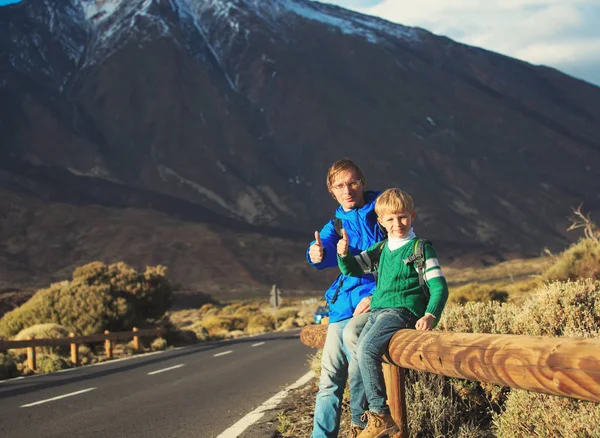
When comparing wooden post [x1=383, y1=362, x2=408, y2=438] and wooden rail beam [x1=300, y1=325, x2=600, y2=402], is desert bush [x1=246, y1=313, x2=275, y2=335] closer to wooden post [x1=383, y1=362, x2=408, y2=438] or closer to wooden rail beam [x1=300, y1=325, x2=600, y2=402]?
wooden post [x1=383, y1=362, x2=408, y2=438]

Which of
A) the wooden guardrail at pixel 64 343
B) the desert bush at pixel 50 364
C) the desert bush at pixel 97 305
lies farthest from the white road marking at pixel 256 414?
the desert bush at pixel 97 305

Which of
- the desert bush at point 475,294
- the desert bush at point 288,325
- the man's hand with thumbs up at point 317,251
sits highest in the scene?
the man's hand with thumbs up at point 317,251

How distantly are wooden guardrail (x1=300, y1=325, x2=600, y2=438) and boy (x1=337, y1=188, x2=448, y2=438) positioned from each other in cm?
11

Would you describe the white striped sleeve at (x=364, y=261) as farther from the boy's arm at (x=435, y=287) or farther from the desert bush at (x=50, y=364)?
the desert bush at (x=50, y=364)

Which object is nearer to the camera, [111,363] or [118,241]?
[111,363]

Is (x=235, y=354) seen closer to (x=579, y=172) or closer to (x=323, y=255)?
(x=323, y=255)

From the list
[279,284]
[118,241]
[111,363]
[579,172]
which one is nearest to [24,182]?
[118,241]

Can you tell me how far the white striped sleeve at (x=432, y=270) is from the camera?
4.50 metres

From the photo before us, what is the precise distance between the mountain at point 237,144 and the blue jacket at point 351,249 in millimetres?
87197

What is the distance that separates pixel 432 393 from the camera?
5.80 metres

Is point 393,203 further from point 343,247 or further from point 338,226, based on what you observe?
point 338,226

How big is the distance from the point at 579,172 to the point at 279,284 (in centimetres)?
8154

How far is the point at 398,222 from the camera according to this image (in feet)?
15.6

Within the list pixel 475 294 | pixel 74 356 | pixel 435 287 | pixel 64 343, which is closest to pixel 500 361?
pixel 435 287
